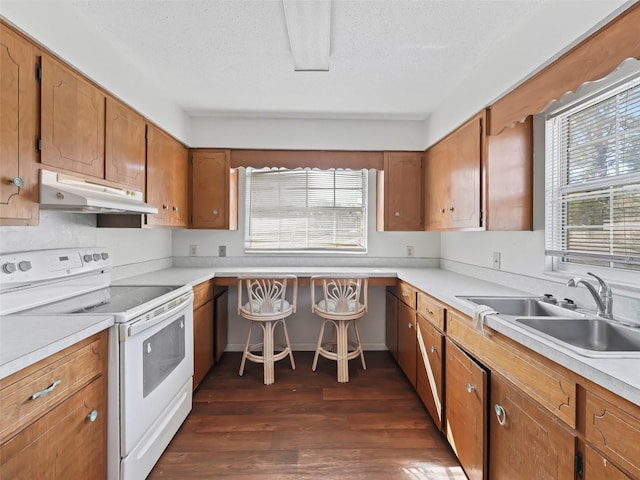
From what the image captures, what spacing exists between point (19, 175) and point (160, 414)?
134 centimetres

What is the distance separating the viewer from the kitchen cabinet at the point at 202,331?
229cm

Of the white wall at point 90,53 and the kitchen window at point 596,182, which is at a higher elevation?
the white wall at point 90,53

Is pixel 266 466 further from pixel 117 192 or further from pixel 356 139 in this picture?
pixel 356 139

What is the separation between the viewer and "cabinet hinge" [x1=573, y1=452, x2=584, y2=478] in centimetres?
87

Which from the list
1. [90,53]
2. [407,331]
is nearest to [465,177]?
[407,331]

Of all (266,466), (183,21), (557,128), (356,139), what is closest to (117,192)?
(183,21)

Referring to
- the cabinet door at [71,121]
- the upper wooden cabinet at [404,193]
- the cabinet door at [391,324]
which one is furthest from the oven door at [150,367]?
the upper wooden cabinet at [404,193]

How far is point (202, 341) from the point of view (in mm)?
2438

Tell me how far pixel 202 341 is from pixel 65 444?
4.46 ft

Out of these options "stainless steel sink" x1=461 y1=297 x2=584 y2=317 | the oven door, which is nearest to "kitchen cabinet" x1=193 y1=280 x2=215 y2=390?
the oven door

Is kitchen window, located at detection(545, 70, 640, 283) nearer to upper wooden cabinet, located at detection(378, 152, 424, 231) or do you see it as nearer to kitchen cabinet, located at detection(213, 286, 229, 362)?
upper wooden cabinet, located at detection(378, 152, 424, 231)

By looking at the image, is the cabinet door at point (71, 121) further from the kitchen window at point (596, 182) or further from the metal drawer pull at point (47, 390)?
the kitchen window at point (596, 182)

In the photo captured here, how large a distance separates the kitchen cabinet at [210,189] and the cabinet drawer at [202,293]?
2.09ft

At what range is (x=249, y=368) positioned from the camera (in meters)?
2.78
